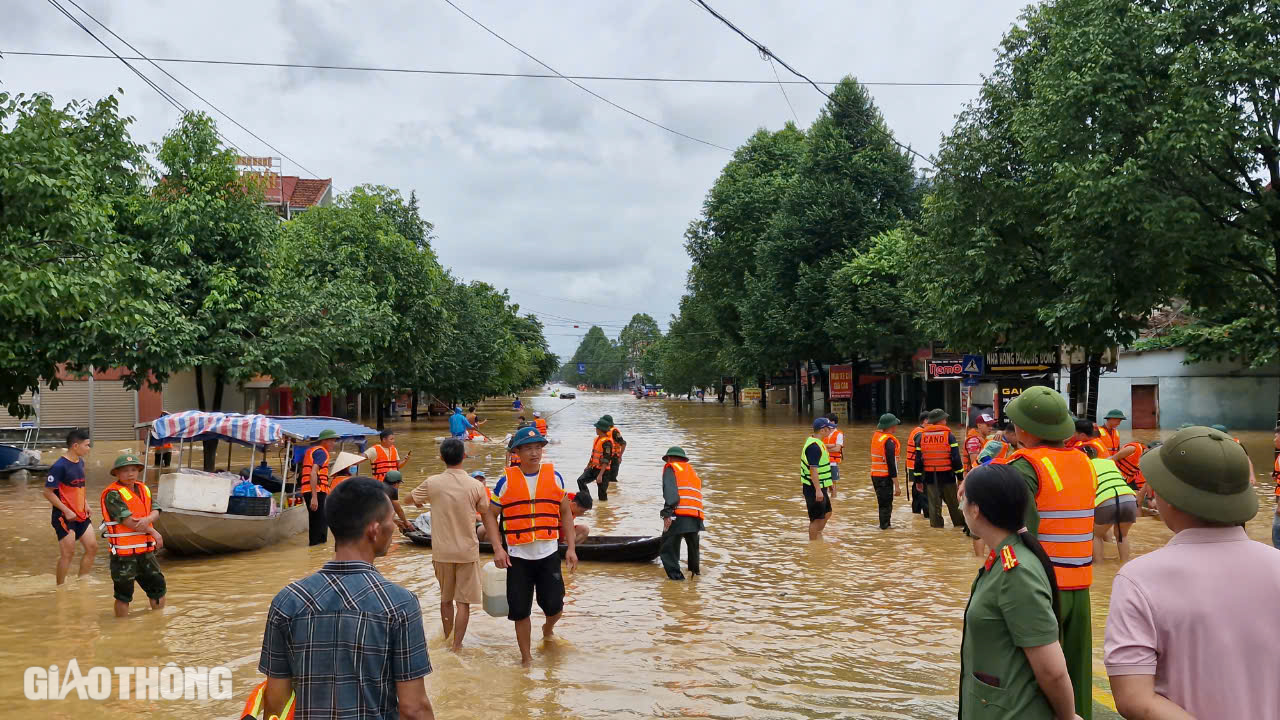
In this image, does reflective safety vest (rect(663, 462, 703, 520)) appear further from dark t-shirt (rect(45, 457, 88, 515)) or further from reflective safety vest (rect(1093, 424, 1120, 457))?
dark t-shirt (rect(45, 457, 88, 515))

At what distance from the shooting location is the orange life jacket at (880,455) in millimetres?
13773

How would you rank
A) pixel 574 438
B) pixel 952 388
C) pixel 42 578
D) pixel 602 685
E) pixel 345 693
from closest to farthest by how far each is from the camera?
pixel 345 693, pixel 602 685, pixel 42 578, pixel 574 438, pixel 952 388

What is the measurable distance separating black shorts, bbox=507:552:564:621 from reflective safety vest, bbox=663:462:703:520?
3.21m

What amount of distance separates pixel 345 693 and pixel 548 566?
4.36 m

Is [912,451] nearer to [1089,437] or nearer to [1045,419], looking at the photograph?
[1089,437]

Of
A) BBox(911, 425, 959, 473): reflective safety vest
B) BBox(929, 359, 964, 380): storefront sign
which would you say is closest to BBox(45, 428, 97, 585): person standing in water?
BBox(911, 425, 959, 473): reflective safety vest

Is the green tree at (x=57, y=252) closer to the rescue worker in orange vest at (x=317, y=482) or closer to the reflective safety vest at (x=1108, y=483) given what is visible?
the rescue worker in orange vest at (x=317, y=482)

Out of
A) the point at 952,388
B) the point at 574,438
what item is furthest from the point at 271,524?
the point at 952,388

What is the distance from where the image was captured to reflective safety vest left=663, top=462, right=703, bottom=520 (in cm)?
1074

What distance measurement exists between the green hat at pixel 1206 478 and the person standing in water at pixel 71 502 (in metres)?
10.6

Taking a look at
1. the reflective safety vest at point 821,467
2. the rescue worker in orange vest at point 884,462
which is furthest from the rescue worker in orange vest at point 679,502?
the rescue worker in orange vest at point 884,462

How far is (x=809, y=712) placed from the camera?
260 inches

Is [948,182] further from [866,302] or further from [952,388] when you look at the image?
[952,388]

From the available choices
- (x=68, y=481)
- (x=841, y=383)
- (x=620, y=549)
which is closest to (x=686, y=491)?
(x=620, y=549)
